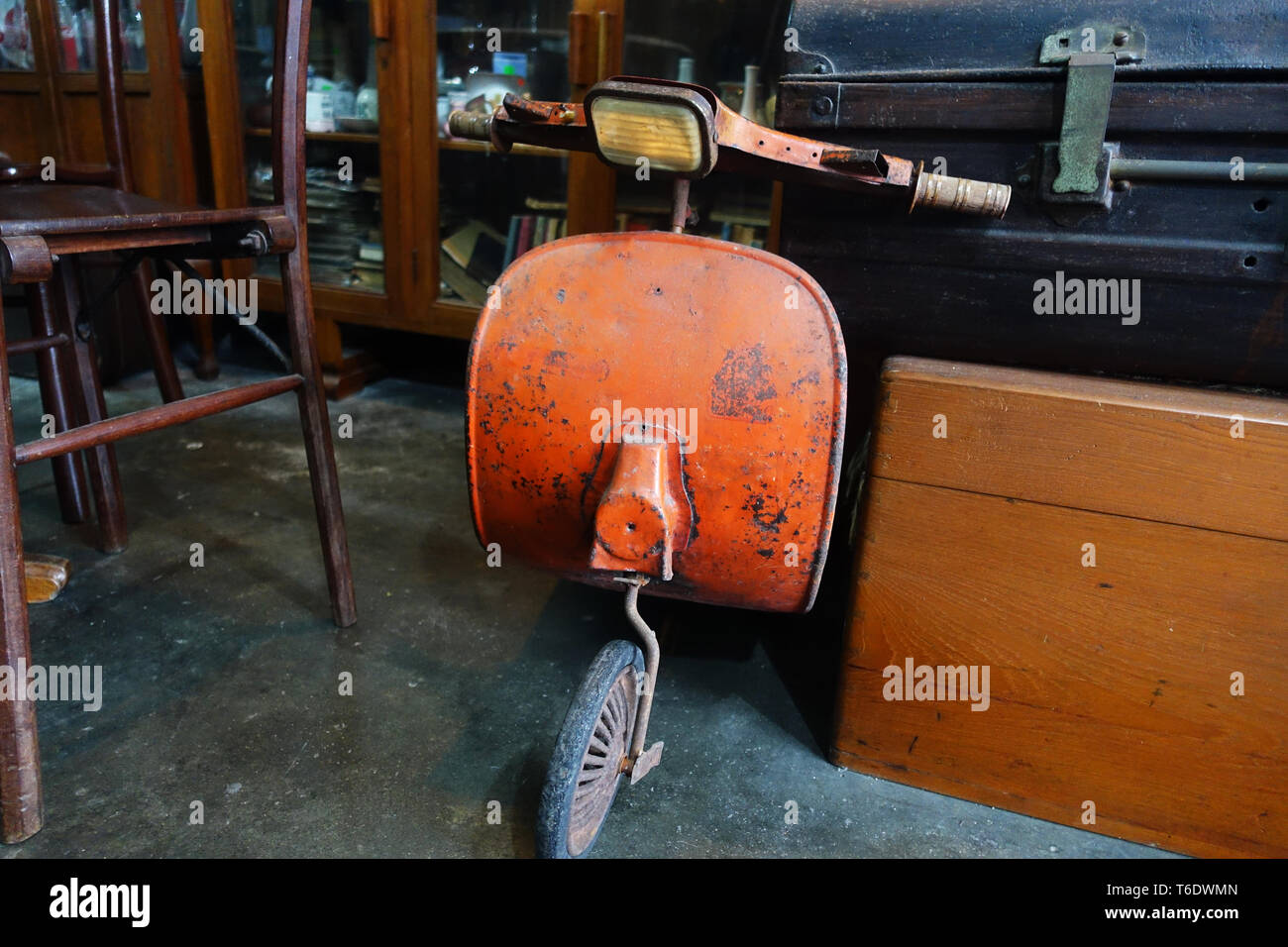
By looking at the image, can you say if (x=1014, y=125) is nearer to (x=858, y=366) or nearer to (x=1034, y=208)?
(x=1034, y=208)

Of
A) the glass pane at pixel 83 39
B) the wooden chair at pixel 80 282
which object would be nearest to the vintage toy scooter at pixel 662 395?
the wooden chair at pixel 80 282

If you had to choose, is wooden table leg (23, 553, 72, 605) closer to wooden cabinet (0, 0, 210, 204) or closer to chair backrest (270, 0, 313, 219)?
chair backrest (270, 0, 313, 219)

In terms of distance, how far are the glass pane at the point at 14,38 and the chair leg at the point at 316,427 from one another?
7.33ft

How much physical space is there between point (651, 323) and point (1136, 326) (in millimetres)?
659

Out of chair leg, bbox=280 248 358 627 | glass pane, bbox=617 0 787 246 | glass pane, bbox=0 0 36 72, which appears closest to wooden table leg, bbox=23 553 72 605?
chair leg, bbox=280 248 358 627

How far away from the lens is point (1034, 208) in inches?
43.7

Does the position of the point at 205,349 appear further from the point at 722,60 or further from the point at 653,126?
the point at 653,126

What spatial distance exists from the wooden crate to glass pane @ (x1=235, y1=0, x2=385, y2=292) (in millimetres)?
1964

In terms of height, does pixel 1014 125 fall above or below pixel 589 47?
below

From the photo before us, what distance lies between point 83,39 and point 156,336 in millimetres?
1407

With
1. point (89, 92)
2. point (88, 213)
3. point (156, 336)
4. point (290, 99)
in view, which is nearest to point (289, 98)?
point (290, 99)

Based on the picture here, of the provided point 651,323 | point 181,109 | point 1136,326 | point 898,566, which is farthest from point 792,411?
point 181,109

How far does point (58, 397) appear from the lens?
1606 mm

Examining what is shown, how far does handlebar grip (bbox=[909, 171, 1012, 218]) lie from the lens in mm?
973
